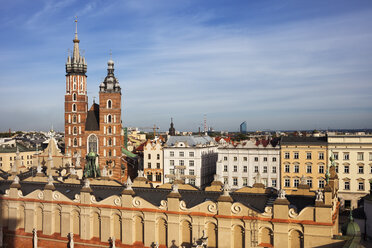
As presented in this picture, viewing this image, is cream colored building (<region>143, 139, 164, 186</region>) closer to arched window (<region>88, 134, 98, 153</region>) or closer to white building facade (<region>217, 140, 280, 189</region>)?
white building facade (<region>217, 140, 280, 189</region>)

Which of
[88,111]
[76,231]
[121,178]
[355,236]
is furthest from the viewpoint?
[88,111]

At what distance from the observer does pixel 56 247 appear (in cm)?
3569

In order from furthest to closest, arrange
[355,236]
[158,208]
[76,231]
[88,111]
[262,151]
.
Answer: [88,111] < [262,151] < [76,231] < [158,208] < [355,236]

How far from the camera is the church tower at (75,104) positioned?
10188 cm

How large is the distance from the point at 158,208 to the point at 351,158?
5357 cm

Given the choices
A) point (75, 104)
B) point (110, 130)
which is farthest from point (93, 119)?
point (110, 130)

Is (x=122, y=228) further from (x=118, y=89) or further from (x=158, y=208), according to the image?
(x=118, y=89)

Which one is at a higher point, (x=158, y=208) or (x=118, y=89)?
(x=118, y=89)

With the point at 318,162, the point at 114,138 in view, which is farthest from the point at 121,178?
the point at 318,162

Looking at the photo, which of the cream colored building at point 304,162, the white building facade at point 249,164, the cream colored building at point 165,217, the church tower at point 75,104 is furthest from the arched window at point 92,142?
the cream colored building at point 165,217

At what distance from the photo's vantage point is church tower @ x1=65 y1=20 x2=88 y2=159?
4011 inches

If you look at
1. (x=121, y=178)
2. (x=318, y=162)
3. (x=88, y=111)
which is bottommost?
(x=121, y=178)

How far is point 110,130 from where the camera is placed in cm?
10012

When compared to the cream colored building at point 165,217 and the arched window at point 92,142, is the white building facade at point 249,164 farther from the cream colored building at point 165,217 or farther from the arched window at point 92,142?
the cream colored building at point 165,217
